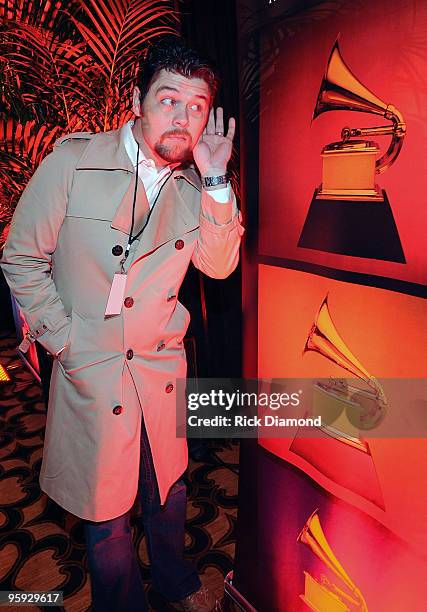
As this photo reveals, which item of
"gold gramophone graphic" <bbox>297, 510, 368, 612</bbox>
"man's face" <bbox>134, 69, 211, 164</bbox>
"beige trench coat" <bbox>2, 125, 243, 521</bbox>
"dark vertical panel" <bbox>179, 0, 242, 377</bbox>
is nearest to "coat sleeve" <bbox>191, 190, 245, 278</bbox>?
"beige trench coat" <bbox>2, 125, 243, 521</bbox>

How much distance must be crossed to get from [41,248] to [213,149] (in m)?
0.62

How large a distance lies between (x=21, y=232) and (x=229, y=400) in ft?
6.13

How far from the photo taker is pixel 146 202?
150 centimetres

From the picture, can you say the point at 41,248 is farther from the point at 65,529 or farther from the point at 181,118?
the point at 65,529

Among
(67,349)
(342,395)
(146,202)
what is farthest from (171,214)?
(342,395)

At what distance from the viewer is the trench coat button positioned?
146 cm

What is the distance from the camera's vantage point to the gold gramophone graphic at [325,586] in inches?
54.2

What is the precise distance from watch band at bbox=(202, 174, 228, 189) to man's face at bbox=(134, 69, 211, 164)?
98 millimetres

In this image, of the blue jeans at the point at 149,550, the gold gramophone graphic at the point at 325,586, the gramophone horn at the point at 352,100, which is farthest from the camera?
the blue jeans at the point at 149,550

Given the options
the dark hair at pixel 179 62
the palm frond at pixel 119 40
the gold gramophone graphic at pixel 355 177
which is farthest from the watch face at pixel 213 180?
the palm frond at pixel 119 40

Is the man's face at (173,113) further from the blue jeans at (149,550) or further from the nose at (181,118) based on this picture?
the blue jeans at (149,550)

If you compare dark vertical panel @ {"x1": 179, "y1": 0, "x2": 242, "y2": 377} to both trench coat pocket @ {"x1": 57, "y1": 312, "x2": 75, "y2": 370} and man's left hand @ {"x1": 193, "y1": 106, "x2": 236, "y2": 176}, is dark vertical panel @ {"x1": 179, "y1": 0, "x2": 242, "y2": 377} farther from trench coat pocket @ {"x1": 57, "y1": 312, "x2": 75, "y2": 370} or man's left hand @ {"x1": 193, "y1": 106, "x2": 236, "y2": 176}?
trench coat pocket @ {"x1": 57, "y1": 312, "x2": 75, "y2": 370}

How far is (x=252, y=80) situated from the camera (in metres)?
1.30

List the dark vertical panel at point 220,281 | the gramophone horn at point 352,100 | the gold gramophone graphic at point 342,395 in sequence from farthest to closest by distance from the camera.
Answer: the dark vertical panel at point 220,281
the gold gramophone graphic at point 342,395
the gramophone horn at point 352,100
